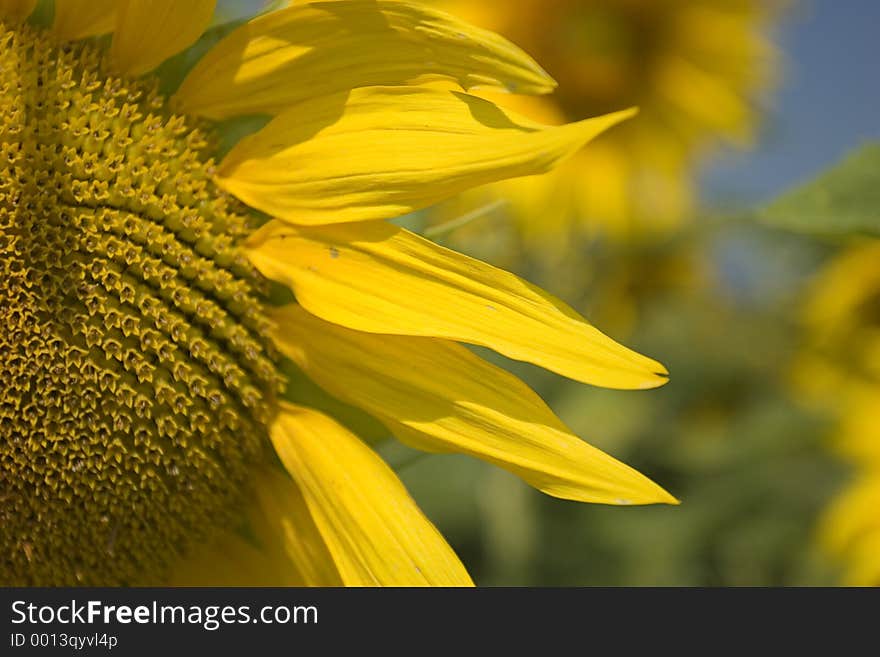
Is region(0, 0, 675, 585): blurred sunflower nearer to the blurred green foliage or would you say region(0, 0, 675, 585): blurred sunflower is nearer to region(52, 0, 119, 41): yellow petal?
region(52, 0, 119, 41): yellow petal

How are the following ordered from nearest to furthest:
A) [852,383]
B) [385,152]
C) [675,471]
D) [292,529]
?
[385,152], [292,529], [852,383], [675,471]

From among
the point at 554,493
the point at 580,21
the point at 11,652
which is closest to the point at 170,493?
the point at 11,652

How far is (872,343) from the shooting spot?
7.81 ft

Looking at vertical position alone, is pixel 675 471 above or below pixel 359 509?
below

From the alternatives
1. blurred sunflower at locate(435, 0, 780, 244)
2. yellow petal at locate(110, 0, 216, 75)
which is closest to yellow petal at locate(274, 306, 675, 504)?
yellow petal at locate(110, 0, 216, 75)

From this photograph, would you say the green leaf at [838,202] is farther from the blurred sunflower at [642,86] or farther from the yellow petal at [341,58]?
the blurred sunflower at [642,86]

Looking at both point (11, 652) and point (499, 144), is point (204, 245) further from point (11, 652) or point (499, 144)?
point (11, 652)

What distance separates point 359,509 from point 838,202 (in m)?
0.52

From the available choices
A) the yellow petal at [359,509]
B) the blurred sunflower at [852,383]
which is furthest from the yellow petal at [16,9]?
the blurred sunflower at [852,383]

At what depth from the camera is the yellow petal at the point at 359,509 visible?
947mm

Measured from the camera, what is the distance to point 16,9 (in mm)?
931

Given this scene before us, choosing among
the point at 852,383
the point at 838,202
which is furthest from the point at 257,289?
the point at 852,383

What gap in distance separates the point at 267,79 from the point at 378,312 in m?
0.23

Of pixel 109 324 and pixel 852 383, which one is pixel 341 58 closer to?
pixel 109 324
